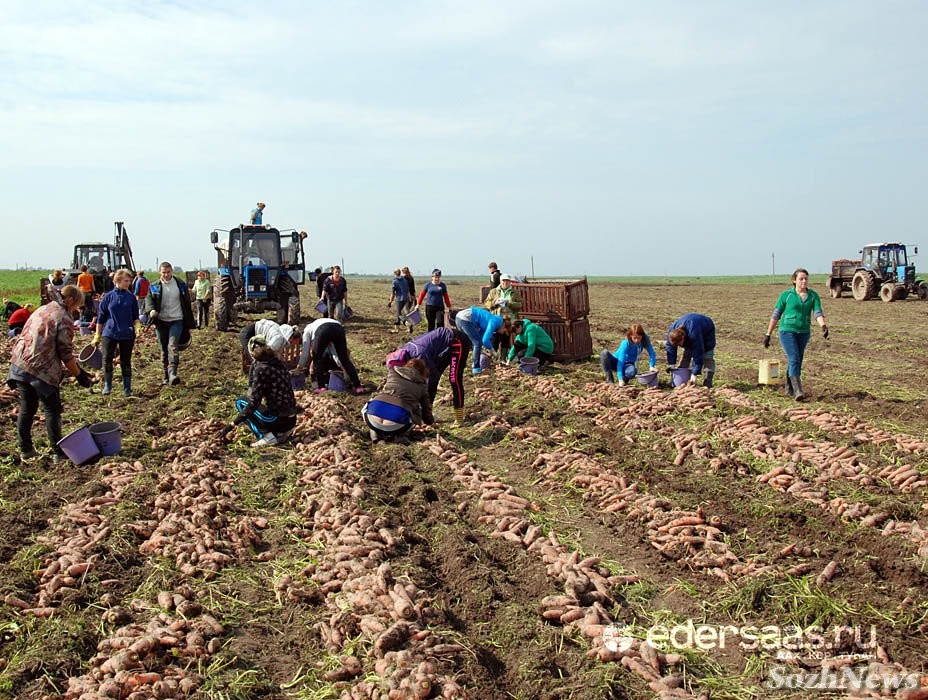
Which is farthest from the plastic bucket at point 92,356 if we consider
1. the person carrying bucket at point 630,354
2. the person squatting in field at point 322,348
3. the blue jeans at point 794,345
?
the blue jeans at point 794,345

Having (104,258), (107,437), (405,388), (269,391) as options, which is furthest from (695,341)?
(104,258)

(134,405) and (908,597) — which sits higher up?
(134,405)

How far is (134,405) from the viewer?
8883 mm

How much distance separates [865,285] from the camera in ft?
89.2

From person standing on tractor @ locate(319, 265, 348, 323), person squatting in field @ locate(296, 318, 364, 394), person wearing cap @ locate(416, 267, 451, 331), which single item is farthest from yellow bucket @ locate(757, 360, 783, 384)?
person standing on tractor @ locate(319, 265, 348, 323)

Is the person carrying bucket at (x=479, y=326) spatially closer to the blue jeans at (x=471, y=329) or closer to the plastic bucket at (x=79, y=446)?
the blue jeans at (x=471, y=329)

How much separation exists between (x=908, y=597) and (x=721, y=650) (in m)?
1.19

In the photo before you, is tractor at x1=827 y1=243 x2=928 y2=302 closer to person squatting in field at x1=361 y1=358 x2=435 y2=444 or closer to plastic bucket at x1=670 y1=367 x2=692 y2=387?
plastic bucket at x1=670 y1=367 x2=692 y2=387

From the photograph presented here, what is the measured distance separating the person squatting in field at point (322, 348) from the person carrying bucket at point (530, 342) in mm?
2785

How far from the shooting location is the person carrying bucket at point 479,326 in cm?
991

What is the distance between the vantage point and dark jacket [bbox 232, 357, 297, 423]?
22.1 ft

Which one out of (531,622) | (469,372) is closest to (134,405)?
(469,372)

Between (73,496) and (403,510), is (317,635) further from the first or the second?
(73,496)

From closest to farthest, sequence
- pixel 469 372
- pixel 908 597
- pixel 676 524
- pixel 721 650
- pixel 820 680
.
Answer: pixel 820 680
pixel 721 650
pixel 908 597
pixel 676 524
pixel 469 372
